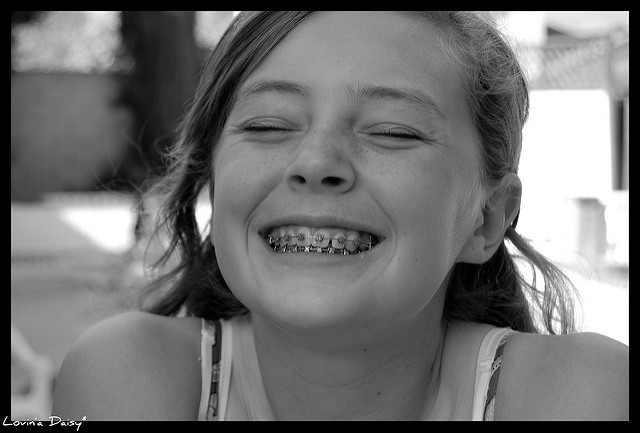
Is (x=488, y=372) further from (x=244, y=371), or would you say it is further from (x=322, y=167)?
(x=322, y=167)

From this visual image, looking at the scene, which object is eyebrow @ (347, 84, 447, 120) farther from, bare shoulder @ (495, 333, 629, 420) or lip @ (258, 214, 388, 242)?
bare shoulder @ (495, 333, 629, 420)

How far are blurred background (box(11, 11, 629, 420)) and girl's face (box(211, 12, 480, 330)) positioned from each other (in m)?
5.35

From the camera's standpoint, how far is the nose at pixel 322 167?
1.56 m

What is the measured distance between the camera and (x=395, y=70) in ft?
5.48

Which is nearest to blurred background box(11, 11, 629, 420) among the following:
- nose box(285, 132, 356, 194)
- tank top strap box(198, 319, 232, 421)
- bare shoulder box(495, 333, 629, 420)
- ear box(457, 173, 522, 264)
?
tank top strap box(198, 319, 232, 421)

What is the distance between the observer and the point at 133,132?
35.5 feet

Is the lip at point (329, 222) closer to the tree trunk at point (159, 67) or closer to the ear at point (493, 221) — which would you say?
the ear at point (493, 221)

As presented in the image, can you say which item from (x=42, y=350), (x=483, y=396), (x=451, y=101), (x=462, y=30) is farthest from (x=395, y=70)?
(x=42, y=350)

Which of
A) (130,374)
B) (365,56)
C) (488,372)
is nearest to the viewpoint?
(365,56)

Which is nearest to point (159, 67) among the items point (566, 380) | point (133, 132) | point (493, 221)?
point (133, 132)

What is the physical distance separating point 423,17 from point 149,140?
8.57 m

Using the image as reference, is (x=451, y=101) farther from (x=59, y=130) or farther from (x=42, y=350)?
(x=59, y=130)

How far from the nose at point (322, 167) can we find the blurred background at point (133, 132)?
5.48 meters
